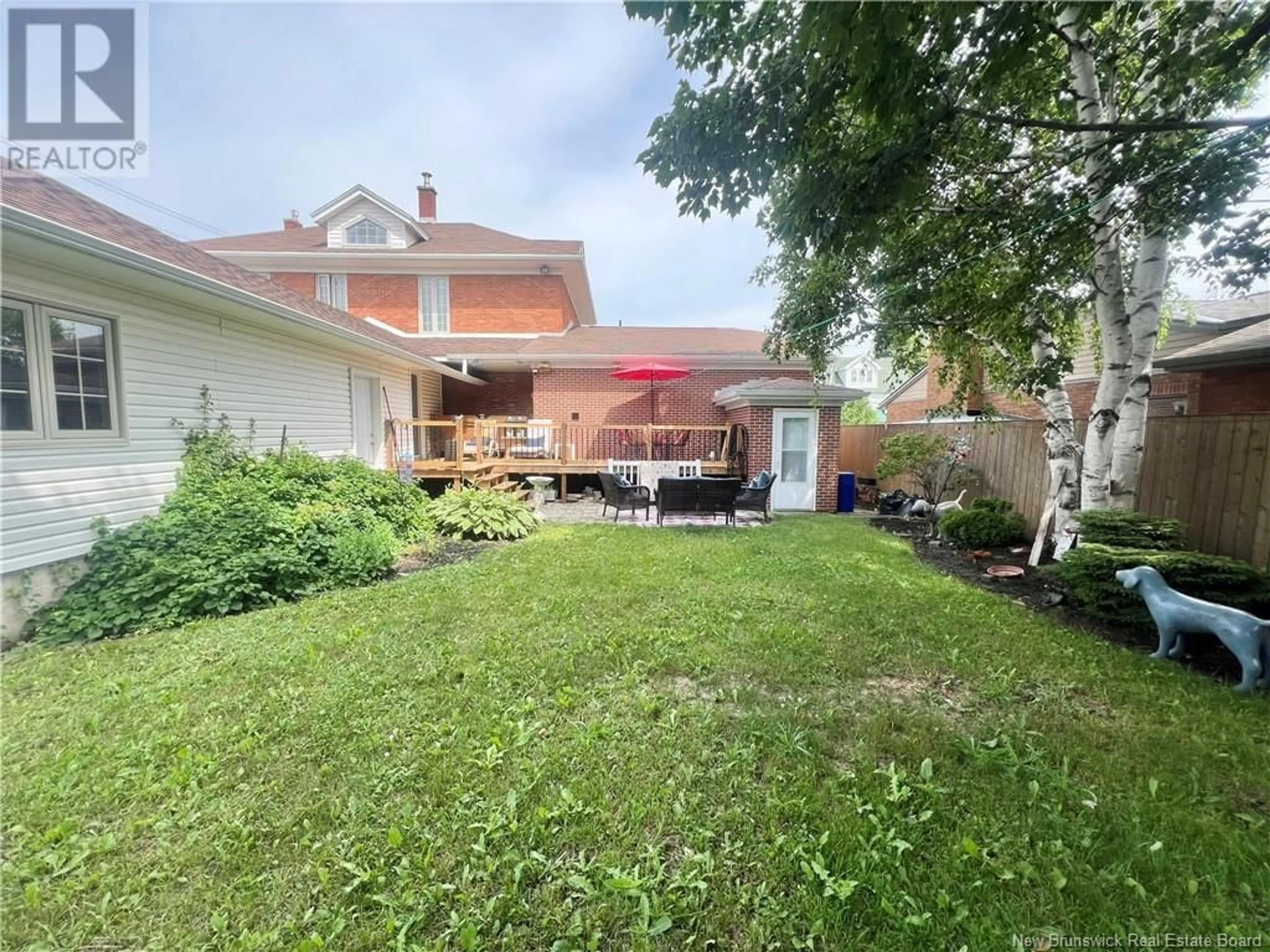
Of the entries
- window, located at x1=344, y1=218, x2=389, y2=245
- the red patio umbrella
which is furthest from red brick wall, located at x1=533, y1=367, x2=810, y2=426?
window, located at x1=344, y1=218, x2=389, y2=245

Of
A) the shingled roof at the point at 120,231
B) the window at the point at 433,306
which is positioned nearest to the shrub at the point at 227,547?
the shingled roof at the point at 120,231

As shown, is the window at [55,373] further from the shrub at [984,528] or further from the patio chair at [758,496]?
the shrub at [984,528]

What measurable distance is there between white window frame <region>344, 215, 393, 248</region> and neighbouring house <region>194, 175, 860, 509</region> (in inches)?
1.5

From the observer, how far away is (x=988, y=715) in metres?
2.99

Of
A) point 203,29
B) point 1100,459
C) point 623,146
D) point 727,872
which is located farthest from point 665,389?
point 727,872

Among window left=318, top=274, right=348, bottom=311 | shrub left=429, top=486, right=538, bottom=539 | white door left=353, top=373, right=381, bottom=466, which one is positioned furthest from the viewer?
window left=318, top=274, right=348, bottom=311

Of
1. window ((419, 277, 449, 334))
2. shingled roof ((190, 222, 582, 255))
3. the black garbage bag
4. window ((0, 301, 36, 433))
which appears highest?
shingled roof ((190, 222, 582, 255))

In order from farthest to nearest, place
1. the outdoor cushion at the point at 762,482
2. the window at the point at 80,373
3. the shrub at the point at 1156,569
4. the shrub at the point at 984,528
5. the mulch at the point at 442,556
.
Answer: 1. the outdoor cushion at the point at 762,482
2. the shrub at the point at 984,528
3. the mulch at the point at 442,556
4. the window at the point at 80,373
5. the shrub at the point at 1156,569

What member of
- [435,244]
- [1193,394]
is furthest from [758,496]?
[435,244]

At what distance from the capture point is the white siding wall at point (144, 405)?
430cm

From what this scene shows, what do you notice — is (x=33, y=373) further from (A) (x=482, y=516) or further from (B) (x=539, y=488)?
(B) (x=539, y=488)

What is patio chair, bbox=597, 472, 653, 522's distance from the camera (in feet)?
30.3

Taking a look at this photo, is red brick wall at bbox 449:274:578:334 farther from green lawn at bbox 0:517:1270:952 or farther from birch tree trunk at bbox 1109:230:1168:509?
birch tree trunk at bbox 1109:230:1168:509

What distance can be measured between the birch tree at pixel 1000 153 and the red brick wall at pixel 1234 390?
4395mm
